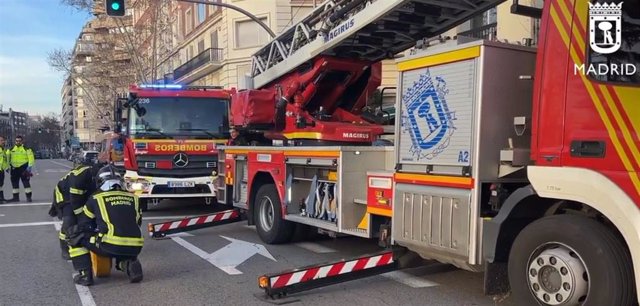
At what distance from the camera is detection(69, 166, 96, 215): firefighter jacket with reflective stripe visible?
6.80 m

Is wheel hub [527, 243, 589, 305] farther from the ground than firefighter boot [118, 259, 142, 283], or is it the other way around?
wheel hub [527, 243, 589, 305]

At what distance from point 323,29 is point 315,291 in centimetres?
377

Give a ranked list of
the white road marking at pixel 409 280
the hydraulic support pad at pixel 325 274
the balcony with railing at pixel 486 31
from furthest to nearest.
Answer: the balcony with railing at pixel 486 31 → the white road marking at pixel 409 280 → the hydraulic support pad at pixel 325 274

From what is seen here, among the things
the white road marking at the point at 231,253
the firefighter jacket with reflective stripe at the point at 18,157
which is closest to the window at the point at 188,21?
the firefighter jacket with reflective stripe at the point at 18,157

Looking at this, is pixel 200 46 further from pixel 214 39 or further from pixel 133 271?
pixel 133 271

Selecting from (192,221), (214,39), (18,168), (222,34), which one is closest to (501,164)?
(192,221)

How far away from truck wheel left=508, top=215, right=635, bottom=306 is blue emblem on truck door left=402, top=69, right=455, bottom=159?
1107 mm

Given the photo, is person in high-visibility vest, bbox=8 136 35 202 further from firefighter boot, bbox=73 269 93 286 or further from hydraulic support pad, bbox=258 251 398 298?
hydraulic support pad, bbox=258 251 398 298

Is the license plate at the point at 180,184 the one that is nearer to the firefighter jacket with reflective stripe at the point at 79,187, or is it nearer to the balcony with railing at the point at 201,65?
the firefighter jacket with reflective stripe at the point at 79,187

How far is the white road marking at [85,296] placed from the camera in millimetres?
5502

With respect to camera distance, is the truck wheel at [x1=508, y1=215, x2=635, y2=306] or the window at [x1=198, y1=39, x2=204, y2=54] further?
the window at [x1=198, y1=39, x2=204, y2=54]

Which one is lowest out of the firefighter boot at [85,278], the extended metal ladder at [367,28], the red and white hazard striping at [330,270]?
the firefighter boot at [85,278]

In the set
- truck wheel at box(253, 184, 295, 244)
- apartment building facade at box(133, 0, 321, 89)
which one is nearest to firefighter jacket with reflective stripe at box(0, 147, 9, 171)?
truck wheel at box(253, 184, 295, 244)

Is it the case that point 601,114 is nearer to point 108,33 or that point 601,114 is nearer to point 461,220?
point 461,220
